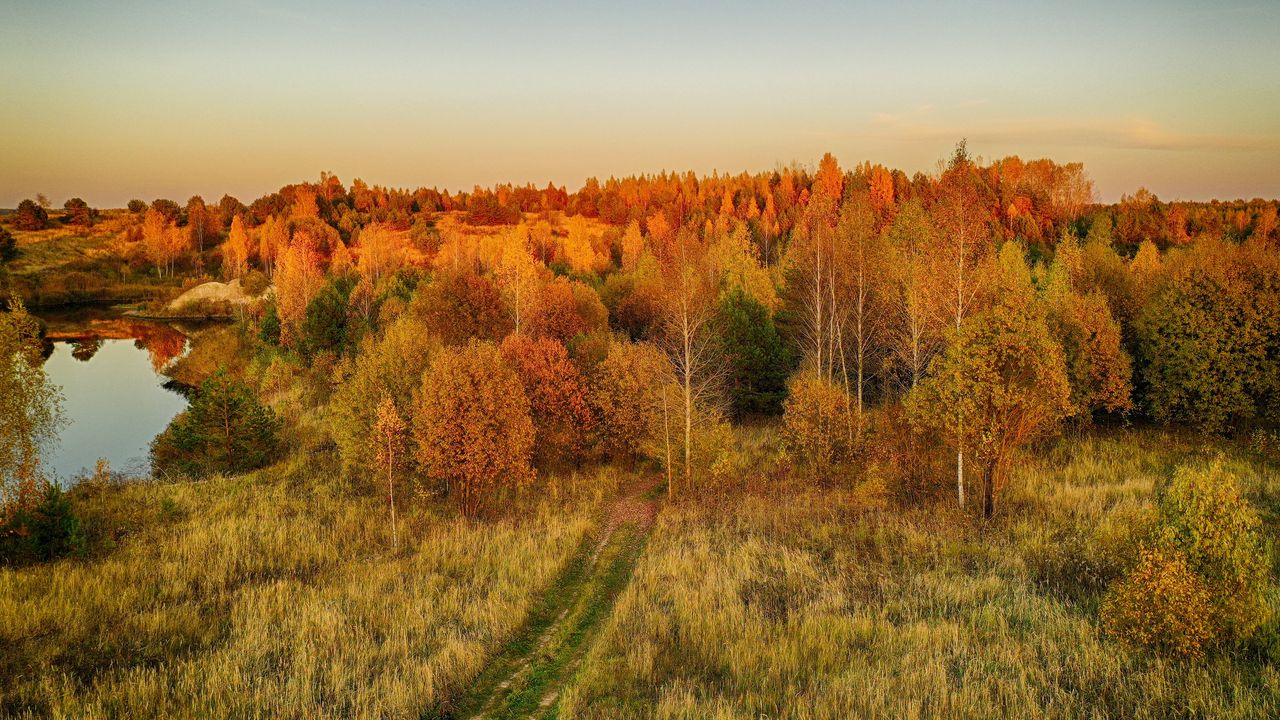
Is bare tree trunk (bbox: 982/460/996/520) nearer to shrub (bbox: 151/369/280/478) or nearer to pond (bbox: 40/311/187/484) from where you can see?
shrub (bbox: 151/369/280/478)

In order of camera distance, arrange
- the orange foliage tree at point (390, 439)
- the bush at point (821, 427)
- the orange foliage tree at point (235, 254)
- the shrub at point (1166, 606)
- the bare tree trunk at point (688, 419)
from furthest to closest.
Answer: the orange foliage tree at point (235, 254) < the bush at point (821, 427) < the bare tree trunk at point (688, 419) < the orange foliage tree at point (390, 439) < the shrub at point (1166, 606)

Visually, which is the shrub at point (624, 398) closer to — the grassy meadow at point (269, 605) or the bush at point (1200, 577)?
the grassy meadow at point (269, 605)

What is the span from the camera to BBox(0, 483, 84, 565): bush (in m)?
18.2

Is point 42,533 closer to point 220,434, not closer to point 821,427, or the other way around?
point 220,434

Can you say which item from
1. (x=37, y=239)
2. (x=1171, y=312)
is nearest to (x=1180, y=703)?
(x=1171, y=312)

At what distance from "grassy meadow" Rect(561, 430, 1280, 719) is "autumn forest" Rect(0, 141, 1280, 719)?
9cm

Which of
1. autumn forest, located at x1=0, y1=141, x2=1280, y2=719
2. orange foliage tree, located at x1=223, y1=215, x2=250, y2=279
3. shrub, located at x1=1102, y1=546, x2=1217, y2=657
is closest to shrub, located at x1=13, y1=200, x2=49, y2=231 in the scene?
orange foliage tree, located at x1=223, y1=215, x2=250, y2=279

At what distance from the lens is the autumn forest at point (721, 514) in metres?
12.0

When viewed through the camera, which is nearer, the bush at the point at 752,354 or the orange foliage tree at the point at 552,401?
the orange foliage tree at the point at 552,401

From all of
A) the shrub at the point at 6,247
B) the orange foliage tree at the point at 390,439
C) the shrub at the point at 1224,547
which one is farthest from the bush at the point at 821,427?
the shrub at the point at 6,247

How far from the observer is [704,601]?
15.5m

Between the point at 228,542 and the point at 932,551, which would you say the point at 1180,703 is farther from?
the point at 228,542

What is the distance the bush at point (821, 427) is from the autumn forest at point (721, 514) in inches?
5.2

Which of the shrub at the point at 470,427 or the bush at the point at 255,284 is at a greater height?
the bush at the point at 255,284
